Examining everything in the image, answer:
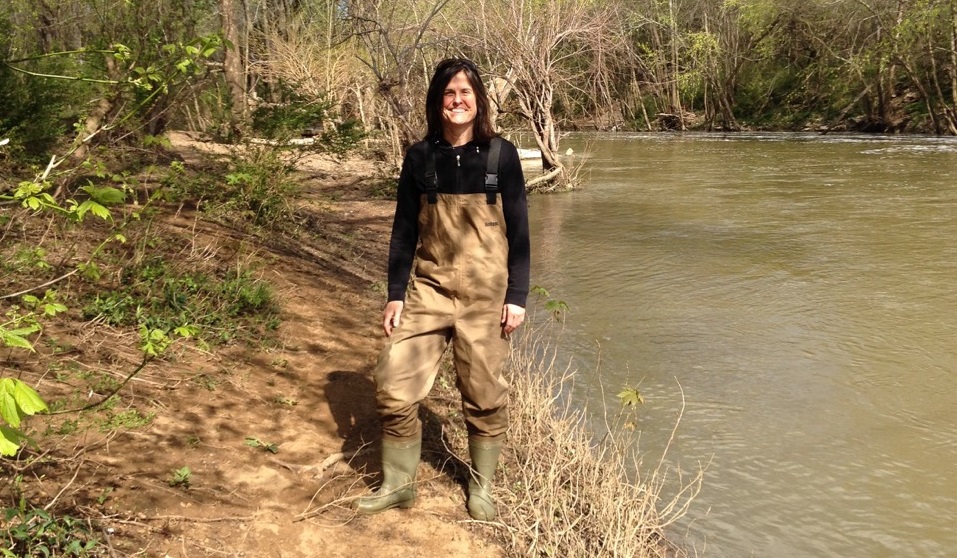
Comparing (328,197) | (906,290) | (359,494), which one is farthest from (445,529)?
(328,197)

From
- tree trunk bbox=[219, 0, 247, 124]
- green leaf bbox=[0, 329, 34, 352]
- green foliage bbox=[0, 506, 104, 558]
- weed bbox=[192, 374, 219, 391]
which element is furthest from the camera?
tree trunk bbox=[219, 0, 247, 124]

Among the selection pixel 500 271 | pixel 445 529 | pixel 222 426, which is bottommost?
pixel 445 529

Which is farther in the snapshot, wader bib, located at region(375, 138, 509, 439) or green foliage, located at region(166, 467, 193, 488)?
green foliage, located at region(166, 467, 193, 488)

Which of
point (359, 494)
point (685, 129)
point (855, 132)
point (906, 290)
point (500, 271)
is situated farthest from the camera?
point (685, 129)

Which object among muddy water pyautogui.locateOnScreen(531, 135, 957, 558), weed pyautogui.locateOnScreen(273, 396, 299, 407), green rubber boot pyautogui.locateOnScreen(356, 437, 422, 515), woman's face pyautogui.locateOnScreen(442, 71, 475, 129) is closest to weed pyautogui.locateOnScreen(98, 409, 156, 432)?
weed pyautogui.locateOnScreen(273, 396, 299, 407)

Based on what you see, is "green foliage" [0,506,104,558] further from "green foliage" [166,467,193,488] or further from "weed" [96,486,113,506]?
"green foliage" [166,467,193,488]

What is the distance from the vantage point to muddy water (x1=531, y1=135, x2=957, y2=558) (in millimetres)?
3824

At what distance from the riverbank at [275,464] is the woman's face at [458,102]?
1540mm

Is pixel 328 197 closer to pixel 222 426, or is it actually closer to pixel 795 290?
pixel 795 290

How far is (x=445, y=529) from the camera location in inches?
124

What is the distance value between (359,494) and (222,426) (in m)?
0.94

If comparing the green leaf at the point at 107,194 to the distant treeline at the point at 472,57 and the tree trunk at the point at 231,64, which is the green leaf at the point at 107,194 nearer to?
the distant treeline at the point at 472,57

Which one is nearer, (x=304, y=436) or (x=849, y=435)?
(x=304, y=436)

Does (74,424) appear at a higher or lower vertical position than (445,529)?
higher
